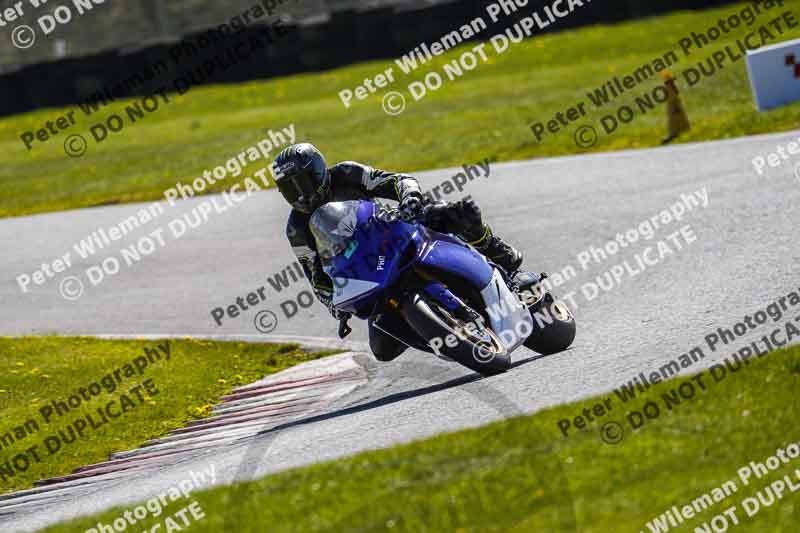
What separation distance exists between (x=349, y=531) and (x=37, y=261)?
13.3 meters

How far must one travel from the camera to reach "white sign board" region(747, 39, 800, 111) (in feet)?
63.3

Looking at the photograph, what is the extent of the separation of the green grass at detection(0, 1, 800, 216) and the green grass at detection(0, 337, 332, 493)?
9.43 metres

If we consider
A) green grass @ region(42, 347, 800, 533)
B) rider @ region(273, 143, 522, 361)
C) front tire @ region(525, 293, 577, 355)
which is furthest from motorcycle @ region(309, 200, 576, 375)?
green grass @ region(42, 347, 800, 533)

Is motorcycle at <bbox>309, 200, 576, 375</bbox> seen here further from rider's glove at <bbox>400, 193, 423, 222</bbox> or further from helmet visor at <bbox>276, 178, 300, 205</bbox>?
helmet visor at <bbox>276, 178, 300, 205</bbox>

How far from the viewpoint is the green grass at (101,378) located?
10914 millimetres

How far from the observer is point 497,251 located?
9492 millimetres

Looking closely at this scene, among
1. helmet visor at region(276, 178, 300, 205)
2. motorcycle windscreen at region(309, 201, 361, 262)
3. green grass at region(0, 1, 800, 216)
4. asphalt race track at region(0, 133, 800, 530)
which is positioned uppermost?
helmet visor at region(276, 178, 300, 205)

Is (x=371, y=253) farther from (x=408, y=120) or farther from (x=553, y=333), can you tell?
(x=408, y=120)

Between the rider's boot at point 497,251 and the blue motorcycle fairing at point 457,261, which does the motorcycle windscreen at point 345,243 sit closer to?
the blue motorcycle fairing at point 457,261

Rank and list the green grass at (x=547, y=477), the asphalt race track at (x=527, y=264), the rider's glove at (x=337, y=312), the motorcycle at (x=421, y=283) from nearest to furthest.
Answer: the green grass at (x=547, y=477) < the asphalt race track at (x=527, y=264) < the motorcycle at (x=421, y=283) < the rider's glove at (x=337, y=312)

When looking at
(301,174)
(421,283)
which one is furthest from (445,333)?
(301,174)

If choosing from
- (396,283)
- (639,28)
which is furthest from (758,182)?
(639,28)

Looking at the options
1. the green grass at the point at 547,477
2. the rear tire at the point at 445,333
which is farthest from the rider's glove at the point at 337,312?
the green grass at the point at 547,477

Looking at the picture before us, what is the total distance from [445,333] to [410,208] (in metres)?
0.92
